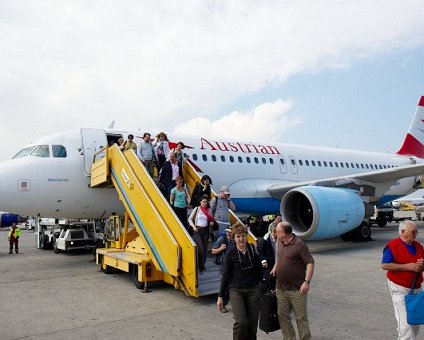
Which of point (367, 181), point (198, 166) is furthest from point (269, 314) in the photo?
point (367, 181)

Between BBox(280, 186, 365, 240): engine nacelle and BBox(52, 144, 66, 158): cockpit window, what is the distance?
20.2 feet

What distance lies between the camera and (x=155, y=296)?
6629 millimetres

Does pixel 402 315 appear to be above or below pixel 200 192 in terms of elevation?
below

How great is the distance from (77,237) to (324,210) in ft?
25.2

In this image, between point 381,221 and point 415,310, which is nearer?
point 415,310

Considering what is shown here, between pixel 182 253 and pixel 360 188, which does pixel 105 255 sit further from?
pixel 360 188

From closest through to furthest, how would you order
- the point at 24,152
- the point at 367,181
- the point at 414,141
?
the point at 24,152 → the point at 367,181 → the point at 414,141

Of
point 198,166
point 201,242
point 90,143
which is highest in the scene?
point 90,143

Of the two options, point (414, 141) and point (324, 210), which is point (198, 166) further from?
point (414, 141)

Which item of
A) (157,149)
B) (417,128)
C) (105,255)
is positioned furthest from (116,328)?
(417,128)

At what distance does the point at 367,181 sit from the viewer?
13273mm

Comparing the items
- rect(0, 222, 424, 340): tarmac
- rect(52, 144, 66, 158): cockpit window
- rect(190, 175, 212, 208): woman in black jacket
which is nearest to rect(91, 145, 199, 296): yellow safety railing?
rect(0, 222, 424, 340): tarmac

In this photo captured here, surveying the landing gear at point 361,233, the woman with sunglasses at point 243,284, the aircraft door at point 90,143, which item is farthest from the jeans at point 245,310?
the landing gear at point 361,233

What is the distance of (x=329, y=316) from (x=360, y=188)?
8.64m
